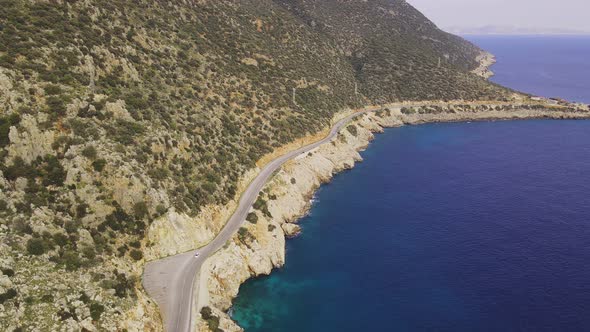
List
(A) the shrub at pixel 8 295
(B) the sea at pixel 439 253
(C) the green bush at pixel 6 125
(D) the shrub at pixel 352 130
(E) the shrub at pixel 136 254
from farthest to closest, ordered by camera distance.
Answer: (D) the shrub at pixel 352 130 → (B) the sea at pixel 439 253 → (E) the shrub at pixel 136 254 → (C) the green bush at pixel 6 125 → (A) the shrub at pixel 8 295

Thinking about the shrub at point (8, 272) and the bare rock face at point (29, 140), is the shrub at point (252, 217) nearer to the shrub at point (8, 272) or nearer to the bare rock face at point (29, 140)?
the bare rock face at point (29, 140)

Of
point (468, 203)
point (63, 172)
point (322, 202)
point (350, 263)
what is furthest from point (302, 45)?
point (63, 172)

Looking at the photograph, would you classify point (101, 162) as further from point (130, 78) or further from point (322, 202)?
point (322, 202)

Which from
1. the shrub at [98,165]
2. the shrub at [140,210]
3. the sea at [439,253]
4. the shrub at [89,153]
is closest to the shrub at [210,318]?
the sea at [439,253]

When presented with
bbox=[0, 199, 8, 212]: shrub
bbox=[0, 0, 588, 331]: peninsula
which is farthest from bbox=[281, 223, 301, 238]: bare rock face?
bbox=[0, 199, 8, 212]: shrub

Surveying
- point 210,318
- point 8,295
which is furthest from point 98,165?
point 210,318

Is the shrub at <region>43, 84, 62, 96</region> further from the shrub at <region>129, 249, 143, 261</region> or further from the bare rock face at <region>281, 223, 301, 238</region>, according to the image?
the bare rock face at <region>281, 223, 301, 238</region>
